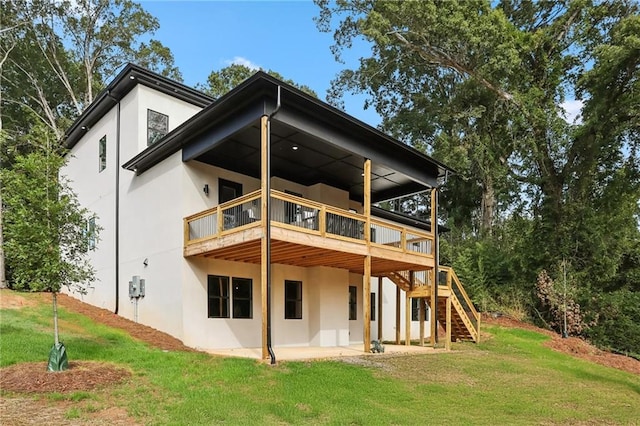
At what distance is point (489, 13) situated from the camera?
74.3ft

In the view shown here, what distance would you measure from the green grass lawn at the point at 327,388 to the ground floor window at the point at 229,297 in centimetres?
267

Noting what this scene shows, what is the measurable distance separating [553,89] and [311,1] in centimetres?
1556

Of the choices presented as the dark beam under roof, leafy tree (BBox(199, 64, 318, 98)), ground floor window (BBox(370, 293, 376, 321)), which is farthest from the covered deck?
leafy tree (BBox(199, 64, 318, 98))

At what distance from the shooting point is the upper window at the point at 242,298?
48.6 feet

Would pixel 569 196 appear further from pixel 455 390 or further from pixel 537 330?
pixel 455 390

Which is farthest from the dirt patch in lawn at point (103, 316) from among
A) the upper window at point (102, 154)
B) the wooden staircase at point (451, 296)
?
the wooden staircase at point (451, 296)

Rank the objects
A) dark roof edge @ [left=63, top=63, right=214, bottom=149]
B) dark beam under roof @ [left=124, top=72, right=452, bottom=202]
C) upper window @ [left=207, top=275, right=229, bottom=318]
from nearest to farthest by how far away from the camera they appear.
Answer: dark beam under roof @ [left=124, top=72, right=452, bottom=202]
upper window @ [left=207, top=275, right=229, bottom=318]
dark roof edge @ [left=63, top=63, right=214, bottom=149]

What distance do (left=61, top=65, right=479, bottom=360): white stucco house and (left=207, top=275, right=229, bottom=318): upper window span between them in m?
0.04

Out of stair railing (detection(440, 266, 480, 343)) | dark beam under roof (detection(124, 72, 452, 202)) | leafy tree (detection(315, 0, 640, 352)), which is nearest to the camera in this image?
dark beam under roof (detection(124, 72, 452, 202))

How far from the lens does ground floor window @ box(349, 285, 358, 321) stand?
→ 18969 millimetres

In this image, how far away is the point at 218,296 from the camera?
14.3 meters

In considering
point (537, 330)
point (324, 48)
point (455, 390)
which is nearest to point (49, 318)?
point (455, 390)

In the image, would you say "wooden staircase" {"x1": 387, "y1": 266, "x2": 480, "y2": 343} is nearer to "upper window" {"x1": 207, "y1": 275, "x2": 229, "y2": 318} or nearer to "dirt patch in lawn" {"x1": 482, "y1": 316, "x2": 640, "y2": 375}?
"dirt patch in lawn" {"x1": 482, "y1": 316, "x2": 640, "y2": 375}

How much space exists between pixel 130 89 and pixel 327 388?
1245cm
